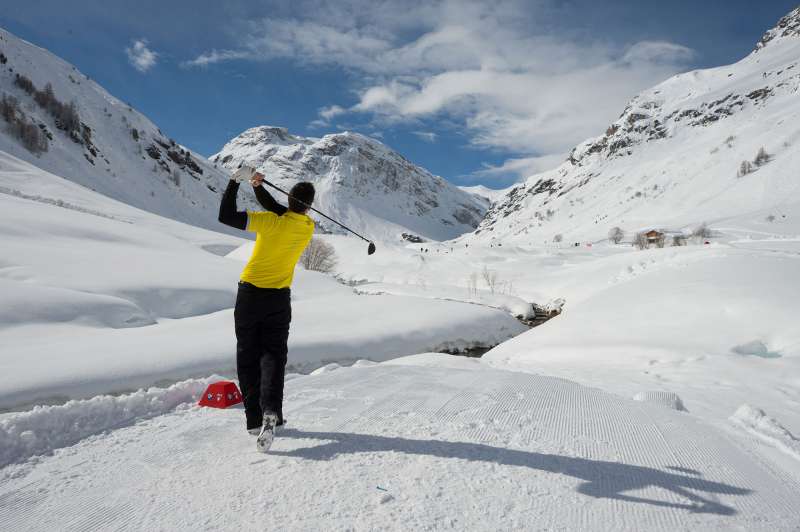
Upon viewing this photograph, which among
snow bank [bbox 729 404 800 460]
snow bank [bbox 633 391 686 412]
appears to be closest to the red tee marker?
snow bank [bbox 633 391 686 412]

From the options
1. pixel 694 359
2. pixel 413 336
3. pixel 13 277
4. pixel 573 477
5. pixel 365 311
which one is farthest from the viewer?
pixel 365 311

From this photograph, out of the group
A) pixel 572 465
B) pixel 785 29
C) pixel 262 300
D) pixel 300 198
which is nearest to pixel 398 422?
pixel 572 465

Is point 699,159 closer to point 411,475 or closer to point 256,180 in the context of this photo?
point 256,180

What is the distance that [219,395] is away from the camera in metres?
4.48

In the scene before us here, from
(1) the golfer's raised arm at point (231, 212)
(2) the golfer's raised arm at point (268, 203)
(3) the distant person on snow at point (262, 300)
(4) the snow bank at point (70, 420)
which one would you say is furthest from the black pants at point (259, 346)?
(4) the snow bank at point (70, 420)

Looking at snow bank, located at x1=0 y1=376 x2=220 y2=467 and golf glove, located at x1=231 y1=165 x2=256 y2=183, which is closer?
snow bank, located at x1=0 y1=376 x2=220 y2=467

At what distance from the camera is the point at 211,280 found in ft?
50.6

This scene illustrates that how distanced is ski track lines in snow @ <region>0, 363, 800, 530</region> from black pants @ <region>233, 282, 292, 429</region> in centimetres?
32

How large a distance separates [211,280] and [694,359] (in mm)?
13947

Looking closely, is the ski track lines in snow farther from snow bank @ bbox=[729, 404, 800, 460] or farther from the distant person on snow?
snow bank @ bbox=[729, 404, 800, 460]

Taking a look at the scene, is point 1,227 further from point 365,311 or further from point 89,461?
point 89,461

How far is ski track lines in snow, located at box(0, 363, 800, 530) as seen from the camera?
2.40m

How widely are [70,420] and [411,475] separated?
293 cm

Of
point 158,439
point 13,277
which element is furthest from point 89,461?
point 13,277
